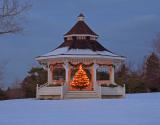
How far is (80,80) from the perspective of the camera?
38938 mm

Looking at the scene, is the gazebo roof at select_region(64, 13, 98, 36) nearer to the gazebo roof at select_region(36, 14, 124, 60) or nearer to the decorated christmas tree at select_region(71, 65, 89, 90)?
the gazebo roof at select_region(36, 14, 124, 60)

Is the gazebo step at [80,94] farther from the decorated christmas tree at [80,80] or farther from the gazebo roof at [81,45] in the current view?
the gazebo roof at [81,45]

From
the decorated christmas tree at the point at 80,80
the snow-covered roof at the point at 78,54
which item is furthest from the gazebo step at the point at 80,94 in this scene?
the snow-covered roof at the point at 78,54

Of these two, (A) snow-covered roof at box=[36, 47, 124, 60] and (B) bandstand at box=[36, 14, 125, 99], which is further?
(A) snow-covered roof at box=[36, 47, 124, 60]

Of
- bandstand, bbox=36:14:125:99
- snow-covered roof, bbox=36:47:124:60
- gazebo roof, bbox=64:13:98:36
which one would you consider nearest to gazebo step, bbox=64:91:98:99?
bandstand, bbox=36:14:125:99

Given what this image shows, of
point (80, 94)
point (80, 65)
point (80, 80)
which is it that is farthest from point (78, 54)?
point (80, 94)

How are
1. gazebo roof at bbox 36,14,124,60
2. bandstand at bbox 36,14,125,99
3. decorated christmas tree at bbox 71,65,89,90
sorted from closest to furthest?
bandstand at bbox 36,14,125,99 → gazebo roof at bbox 36,14,124,60 → decorated christmas tree at bbox 71,65,89,90

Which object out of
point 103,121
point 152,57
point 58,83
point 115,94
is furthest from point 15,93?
point 103,121

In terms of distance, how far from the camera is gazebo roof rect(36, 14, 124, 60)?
38.5 m

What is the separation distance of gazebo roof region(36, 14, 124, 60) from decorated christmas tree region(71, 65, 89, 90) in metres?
1.65

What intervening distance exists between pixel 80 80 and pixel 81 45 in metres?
2.98

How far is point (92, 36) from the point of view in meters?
40.1

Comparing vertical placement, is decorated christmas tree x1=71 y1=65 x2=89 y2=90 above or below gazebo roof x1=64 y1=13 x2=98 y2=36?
below

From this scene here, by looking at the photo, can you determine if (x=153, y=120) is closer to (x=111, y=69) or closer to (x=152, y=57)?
(x=111, y=69)
